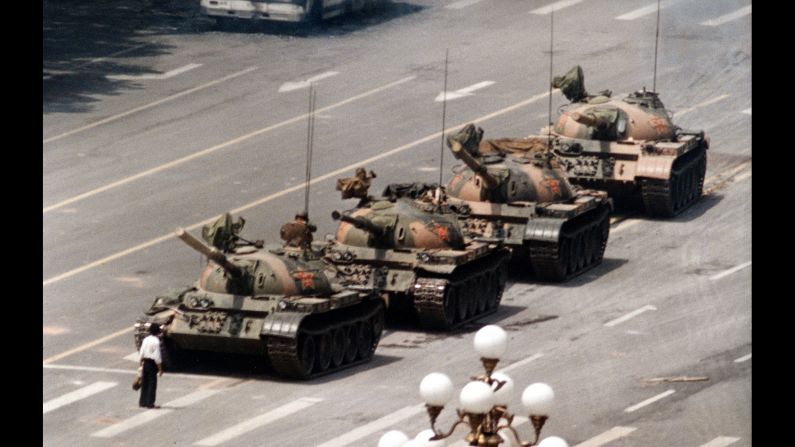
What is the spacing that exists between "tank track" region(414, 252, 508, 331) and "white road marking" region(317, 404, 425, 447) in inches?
207

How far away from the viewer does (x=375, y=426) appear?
44.3m

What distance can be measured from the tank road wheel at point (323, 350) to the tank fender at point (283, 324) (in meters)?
0.87

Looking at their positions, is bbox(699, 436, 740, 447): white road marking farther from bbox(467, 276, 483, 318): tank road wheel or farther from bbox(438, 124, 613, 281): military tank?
bbox(438, 124, 613, 281): military tank

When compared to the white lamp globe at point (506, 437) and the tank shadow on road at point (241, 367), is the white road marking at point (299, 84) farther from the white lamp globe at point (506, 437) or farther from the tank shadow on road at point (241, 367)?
the white lamp globe at point (506, 437)

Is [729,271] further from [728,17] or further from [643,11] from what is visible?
[643,11]

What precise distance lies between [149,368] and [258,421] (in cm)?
237

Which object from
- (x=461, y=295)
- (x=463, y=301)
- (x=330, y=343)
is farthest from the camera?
(x=463, y=301)

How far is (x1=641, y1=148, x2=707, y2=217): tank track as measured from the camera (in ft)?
202

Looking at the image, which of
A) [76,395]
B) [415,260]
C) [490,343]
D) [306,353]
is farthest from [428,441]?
[415,260]

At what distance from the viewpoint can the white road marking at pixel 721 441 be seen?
43438 mm

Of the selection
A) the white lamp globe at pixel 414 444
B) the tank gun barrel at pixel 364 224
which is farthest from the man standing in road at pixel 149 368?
the white lamp globe at pixel 414 444
